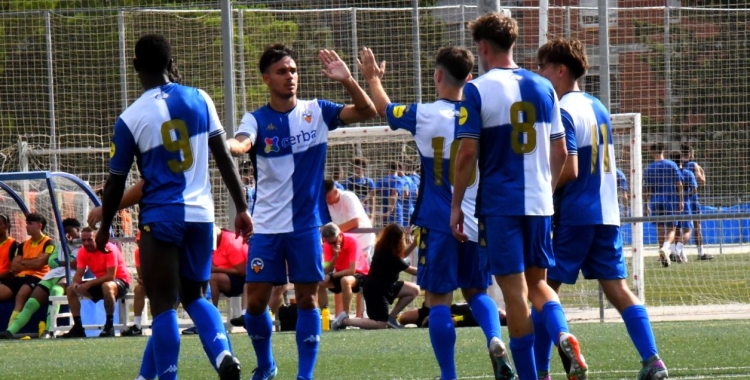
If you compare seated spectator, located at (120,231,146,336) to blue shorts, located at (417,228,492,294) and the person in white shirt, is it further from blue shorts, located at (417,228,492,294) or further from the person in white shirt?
blue shorts, located at (417,228,492,294)

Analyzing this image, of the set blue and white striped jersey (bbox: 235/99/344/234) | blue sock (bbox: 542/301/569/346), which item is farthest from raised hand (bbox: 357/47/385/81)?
blue sock (bbox: 542/301/569/346)

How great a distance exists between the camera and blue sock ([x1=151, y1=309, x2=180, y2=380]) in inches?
253

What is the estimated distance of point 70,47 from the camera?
1984cm

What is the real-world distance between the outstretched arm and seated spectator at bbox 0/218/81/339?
7.81 metres

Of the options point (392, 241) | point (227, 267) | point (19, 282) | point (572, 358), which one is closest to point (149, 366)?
point (572, 358)

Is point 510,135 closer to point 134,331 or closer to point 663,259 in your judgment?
point 134,331

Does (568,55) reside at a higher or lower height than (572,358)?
higher

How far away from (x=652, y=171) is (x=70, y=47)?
9.54 meters

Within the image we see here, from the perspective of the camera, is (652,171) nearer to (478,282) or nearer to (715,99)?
(715,99)

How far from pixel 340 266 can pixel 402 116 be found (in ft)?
23.2

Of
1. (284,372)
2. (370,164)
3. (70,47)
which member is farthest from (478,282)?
(70,47)

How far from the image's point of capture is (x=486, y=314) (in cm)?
722

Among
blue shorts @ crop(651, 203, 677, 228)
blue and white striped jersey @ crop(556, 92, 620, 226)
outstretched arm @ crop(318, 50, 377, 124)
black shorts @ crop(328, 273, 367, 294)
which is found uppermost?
outstretched arm @ crop(318, 50, 377, 124)

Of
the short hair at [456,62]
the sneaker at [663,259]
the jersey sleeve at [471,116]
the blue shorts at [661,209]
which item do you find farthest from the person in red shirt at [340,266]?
the jersey sleeve at [471,116]
